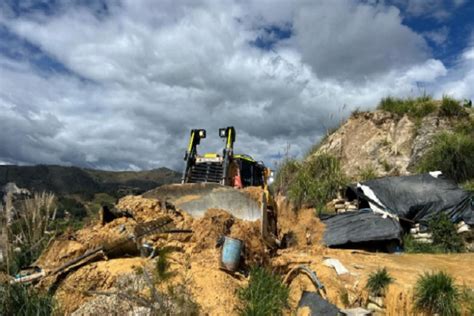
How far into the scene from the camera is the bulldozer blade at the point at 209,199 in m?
8.74

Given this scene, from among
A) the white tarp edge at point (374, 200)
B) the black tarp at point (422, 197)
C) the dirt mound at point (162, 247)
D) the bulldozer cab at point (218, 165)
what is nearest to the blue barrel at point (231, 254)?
the dirt mound at point (162, 247)

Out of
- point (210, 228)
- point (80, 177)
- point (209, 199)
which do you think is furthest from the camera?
point (80, 177)

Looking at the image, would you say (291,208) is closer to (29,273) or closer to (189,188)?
(189,188)

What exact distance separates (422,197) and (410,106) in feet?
30.5

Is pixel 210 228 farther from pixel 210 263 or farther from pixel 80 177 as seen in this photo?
pixel 80 177

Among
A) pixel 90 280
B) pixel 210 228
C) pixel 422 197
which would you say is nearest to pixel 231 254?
pixel 210 228

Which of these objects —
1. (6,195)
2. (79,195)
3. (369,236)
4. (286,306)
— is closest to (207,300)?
(286,306)

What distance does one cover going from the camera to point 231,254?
672 centimetres

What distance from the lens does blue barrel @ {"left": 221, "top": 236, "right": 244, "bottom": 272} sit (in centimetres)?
669

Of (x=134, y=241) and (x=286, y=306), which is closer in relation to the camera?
(x=286, y=306)

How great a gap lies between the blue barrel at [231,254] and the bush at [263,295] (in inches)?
12.5

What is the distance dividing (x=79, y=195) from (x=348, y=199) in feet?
168

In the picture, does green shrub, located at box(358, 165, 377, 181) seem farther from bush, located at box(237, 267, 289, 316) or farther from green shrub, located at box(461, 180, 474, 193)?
bush, located at box(237, 267, 289, 316)

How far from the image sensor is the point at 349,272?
7.12m
